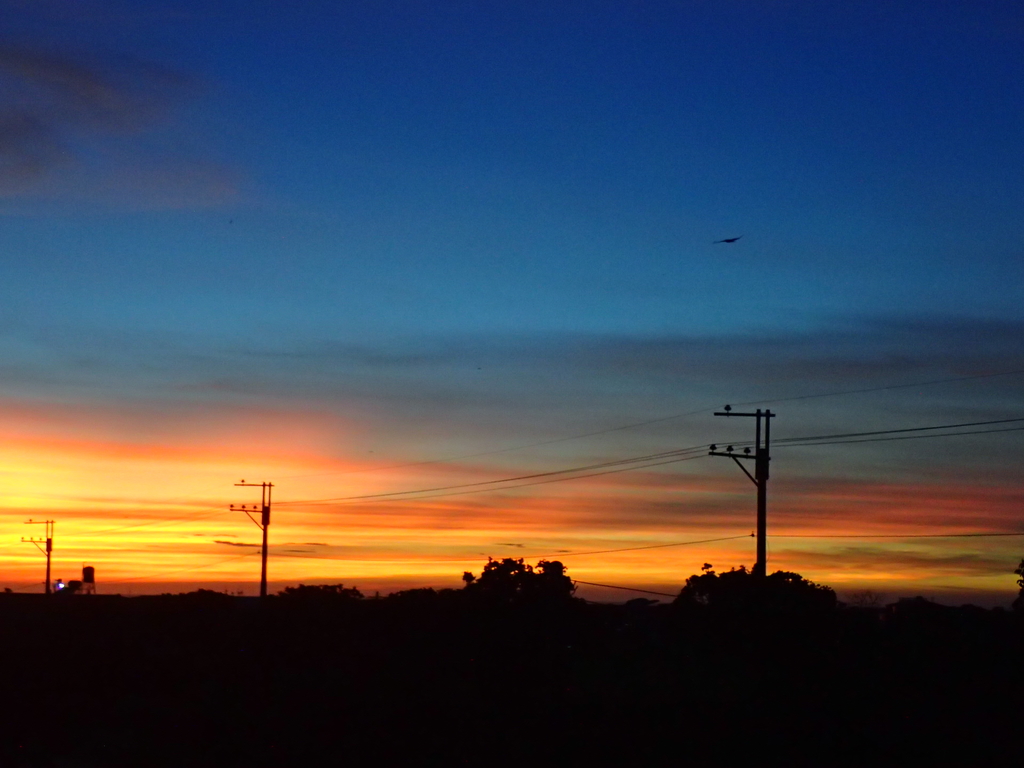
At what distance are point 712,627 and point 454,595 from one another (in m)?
27.2

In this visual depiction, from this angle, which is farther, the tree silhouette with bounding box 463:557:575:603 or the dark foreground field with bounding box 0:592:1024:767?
the tree silhouette with bounding box 463:557:575:603

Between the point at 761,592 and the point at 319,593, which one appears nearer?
the point at 761,592

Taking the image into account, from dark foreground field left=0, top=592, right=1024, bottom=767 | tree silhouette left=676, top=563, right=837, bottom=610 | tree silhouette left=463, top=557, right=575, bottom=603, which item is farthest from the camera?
tree silhouette left=463, top=557, right=575, bottom=603

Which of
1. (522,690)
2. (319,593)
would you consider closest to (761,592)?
(522,690)

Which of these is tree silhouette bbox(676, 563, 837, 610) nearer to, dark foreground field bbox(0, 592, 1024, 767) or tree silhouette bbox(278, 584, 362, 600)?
dark foreground field bbox(0, 592, 1024, 767)

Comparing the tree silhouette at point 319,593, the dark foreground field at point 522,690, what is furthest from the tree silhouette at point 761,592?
the tree silhouette at point 319,593

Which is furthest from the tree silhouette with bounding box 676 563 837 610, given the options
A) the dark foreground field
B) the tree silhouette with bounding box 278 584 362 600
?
the tree silhouette with bounding box 278 584 362 600

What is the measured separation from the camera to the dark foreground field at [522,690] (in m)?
44.5

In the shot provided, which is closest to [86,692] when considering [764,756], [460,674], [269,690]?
[269,690]

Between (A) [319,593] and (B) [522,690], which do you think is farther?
(A) [319,593]

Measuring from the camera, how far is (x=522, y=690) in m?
59.5

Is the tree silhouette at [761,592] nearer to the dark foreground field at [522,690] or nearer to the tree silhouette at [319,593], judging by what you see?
the dark foreground field at [522,690]

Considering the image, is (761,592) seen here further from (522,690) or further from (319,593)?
(319,593)

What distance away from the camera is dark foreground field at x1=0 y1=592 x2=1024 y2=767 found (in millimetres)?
44531
